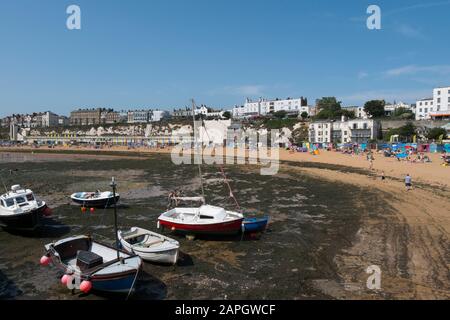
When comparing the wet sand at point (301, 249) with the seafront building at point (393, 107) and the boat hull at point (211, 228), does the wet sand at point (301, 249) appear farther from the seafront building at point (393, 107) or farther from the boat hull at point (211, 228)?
the seafront building at point (393, 107)

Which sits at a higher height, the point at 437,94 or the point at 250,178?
the point at 437,94

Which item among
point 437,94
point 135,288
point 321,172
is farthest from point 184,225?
point 437,94

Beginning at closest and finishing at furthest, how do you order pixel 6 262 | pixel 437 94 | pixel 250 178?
pixel 6 262 < pixel 250 178 < pixel 437 94

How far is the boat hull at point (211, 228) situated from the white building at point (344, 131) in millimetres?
73831

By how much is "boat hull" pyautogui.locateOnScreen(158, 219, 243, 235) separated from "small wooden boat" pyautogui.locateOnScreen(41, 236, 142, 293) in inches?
197

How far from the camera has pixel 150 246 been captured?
16438 millimetres

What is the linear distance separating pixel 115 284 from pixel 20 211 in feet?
35.7

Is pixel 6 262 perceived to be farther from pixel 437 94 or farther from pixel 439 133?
pixel 437 94

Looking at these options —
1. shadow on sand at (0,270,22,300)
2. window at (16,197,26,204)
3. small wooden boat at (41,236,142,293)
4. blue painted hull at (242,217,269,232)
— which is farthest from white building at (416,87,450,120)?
shadow on sand at (0,270,22,300)

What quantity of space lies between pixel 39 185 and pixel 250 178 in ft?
80.5

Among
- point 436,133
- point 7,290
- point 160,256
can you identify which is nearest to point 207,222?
point 160,256

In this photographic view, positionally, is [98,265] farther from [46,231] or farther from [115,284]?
[46,231]

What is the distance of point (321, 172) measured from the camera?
4934 centimetres

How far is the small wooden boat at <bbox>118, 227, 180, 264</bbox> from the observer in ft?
50.6
